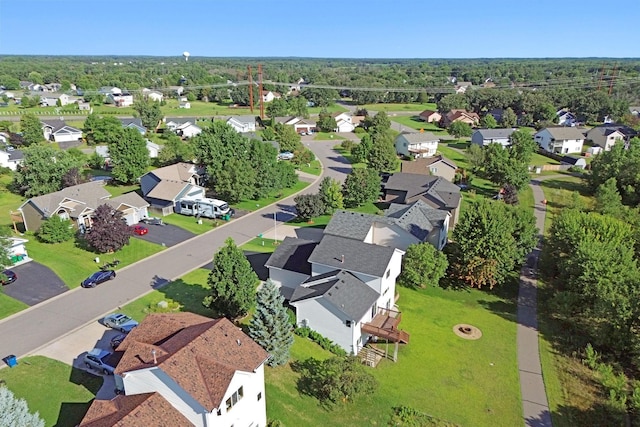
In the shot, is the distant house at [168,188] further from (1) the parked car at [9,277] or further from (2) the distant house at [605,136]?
(2) the distant house at [605,136]

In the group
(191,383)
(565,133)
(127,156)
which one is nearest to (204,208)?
(127,156)

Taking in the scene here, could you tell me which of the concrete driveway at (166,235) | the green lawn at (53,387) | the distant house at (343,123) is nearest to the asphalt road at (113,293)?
the concrete driveway at (166,235)

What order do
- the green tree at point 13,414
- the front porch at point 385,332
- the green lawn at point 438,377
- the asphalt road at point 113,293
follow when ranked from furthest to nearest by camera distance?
the asphalt road at point 113,293
the front porch at point 385,332
the green lawn at point 438,377
the green tree at point 13,414

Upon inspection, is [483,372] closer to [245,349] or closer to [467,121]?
[245,349]

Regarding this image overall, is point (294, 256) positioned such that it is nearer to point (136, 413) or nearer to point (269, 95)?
point (136, 413)

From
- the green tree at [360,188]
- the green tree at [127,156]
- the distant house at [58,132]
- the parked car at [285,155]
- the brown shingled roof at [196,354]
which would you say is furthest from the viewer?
the distant house at [58,132]

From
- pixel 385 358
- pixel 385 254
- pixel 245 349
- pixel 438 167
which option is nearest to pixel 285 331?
pixel 245 349
